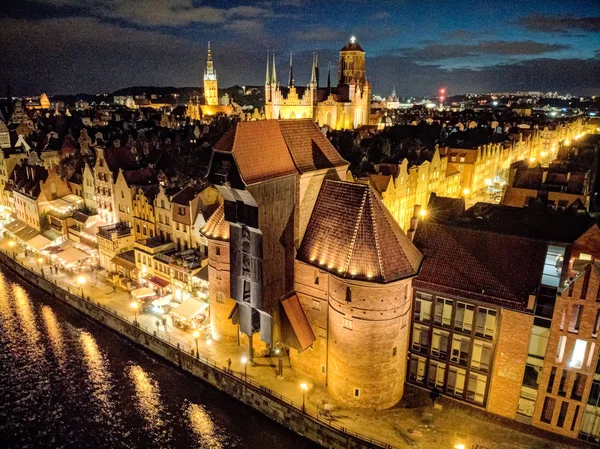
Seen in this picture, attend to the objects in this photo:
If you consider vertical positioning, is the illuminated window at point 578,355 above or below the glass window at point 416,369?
above

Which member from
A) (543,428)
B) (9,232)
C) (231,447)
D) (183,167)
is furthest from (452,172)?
(9,232)

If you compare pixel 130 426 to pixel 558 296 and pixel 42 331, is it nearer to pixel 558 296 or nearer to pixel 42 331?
pixel 42 331

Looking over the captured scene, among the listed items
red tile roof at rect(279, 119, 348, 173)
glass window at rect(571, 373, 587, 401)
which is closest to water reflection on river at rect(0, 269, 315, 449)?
glass window at rect(571, 373, 587, 401)

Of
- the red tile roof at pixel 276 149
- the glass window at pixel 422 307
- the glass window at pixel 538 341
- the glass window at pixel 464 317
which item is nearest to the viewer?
the glass window at pixel 538 341

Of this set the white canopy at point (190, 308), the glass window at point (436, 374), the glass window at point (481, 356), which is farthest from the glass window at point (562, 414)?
the white canopy at point (190, 308)

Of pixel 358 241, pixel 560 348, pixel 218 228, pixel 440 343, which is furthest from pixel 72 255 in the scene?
pixel 560 348

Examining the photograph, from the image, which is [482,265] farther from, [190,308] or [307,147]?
[190,308]

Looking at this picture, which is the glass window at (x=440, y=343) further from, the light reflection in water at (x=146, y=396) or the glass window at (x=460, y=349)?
the light reflection in water at (x=146, y=396)
